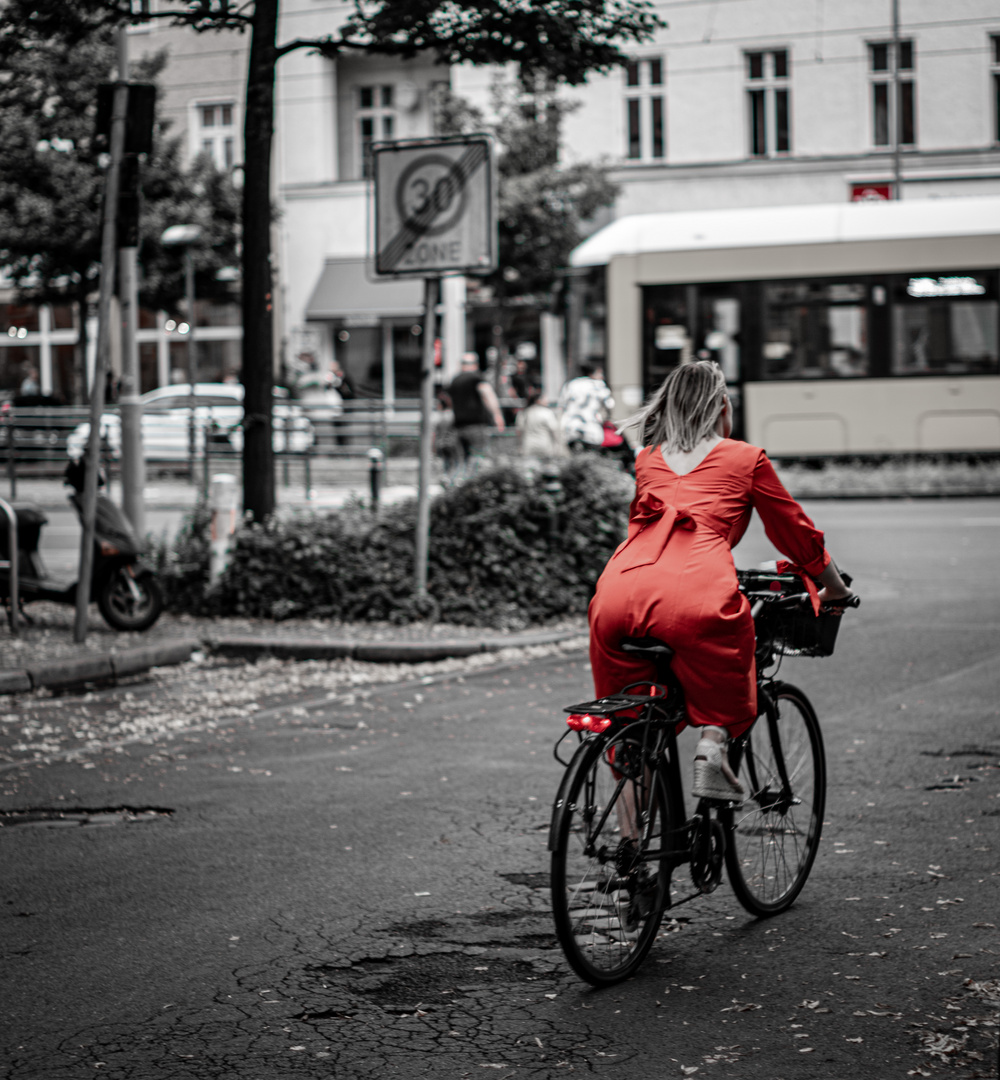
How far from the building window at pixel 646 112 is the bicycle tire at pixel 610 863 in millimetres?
31007

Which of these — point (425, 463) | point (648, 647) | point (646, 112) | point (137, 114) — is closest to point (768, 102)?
point (646, 112)

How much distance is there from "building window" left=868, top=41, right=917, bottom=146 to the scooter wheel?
26290 mm

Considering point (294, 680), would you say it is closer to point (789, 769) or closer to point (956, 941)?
point (789, 769)

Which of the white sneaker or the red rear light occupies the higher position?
the red rear light

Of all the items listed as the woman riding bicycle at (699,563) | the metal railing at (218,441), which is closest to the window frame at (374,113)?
the metal railing at (218,441)

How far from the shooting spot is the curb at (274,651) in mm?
8828

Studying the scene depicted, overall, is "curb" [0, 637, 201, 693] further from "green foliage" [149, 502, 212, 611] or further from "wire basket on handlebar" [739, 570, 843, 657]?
"wire basket on handlebar" [739, 570, 843, 657]

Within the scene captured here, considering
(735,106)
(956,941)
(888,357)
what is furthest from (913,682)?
(735,106)

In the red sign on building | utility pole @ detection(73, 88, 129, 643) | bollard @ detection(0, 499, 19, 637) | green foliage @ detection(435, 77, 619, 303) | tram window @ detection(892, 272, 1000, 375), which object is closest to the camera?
utility pole @ detection(73, 88, 129, 643)

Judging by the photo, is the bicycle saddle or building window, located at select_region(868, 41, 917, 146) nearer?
the bicycle saddle

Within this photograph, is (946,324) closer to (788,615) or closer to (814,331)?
(814,331)

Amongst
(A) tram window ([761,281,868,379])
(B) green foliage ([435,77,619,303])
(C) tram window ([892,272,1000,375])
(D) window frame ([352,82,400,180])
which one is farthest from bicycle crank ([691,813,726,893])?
(D) window frame ([352,82,400,180])

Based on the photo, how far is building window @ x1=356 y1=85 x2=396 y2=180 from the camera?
35781mm

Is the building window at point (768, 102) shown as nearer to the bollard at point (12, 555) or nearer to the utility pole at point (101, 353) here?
the utility pole at point (101, 353)
